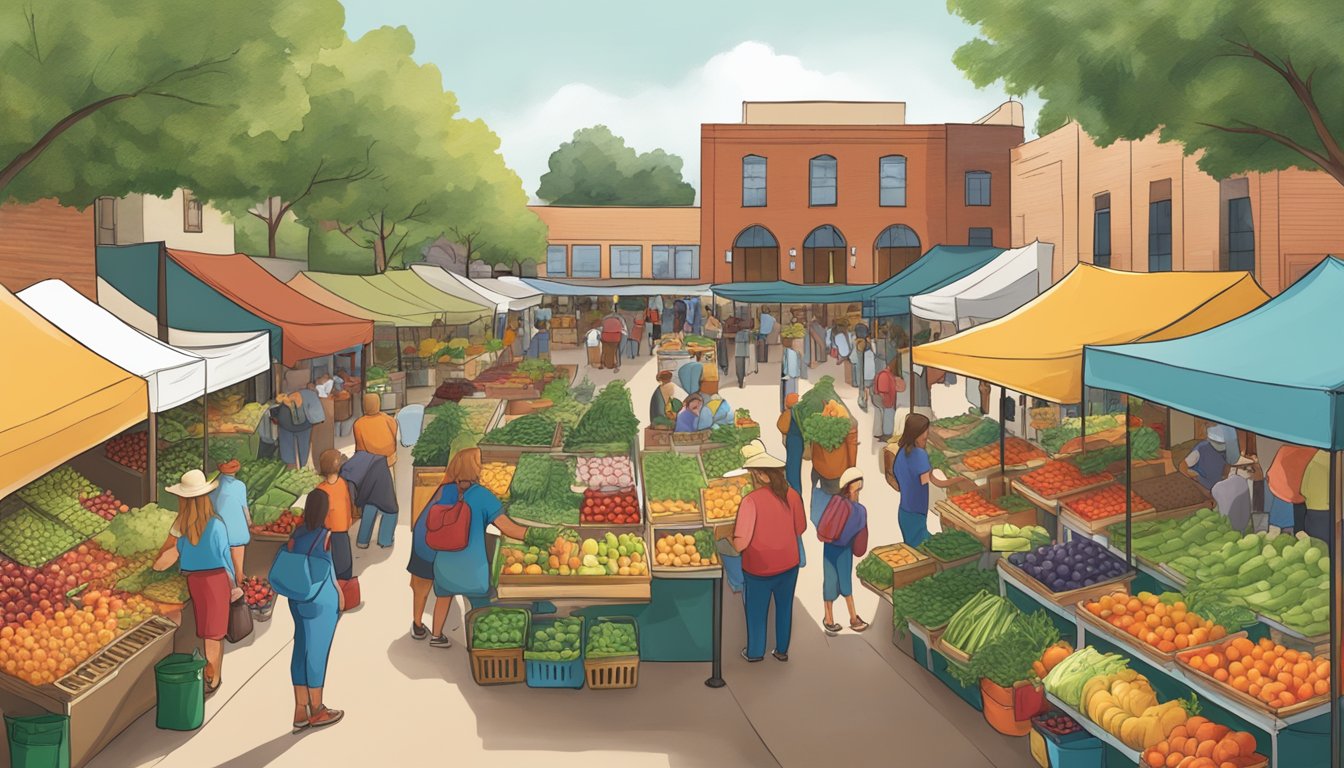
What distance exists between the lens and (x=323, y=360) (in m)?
23.0

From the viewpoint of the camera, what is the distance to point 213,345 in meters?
13.0

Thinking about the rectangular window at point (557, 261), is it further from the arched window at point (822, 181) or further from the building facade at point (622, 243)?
the arched window at point (822, 181)

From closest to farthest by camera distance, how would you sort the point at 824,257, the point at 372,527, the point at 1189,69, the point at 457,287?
the point at 1189,69 → the point at 372,527 → the point at 457,287 → the point at 824,257

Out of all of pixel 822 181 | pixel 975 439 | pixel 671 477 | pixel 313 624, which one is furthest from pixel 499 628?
→ pixel 822 181

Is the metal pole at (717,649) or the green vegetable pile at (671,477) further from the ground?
the green vegetable pile at (671,477)

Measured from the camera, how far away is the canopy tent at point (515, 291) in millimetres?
35719

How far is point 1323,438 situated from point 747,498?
3.83 meters

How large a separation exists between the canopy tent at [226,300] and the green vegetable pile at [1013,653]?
9925mm

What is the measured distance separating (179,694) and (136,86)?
560cm

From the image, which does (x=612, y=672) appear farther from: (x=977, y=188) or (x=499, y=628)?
(x=977, y=188)

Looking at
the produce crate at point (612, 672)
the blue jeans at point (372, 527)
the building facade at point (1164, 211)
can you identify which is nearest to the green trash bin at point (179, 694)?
the produce crate at point (612, 672)

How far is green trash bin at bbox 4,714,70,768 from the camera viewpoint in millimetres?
6196

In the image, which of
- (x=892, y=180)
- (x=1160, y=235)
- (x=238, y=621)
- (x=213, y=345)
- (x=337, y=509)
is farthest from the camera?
(x=892, y=180)

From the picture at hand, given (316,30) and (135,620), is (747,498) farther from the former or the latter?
(316,30)
